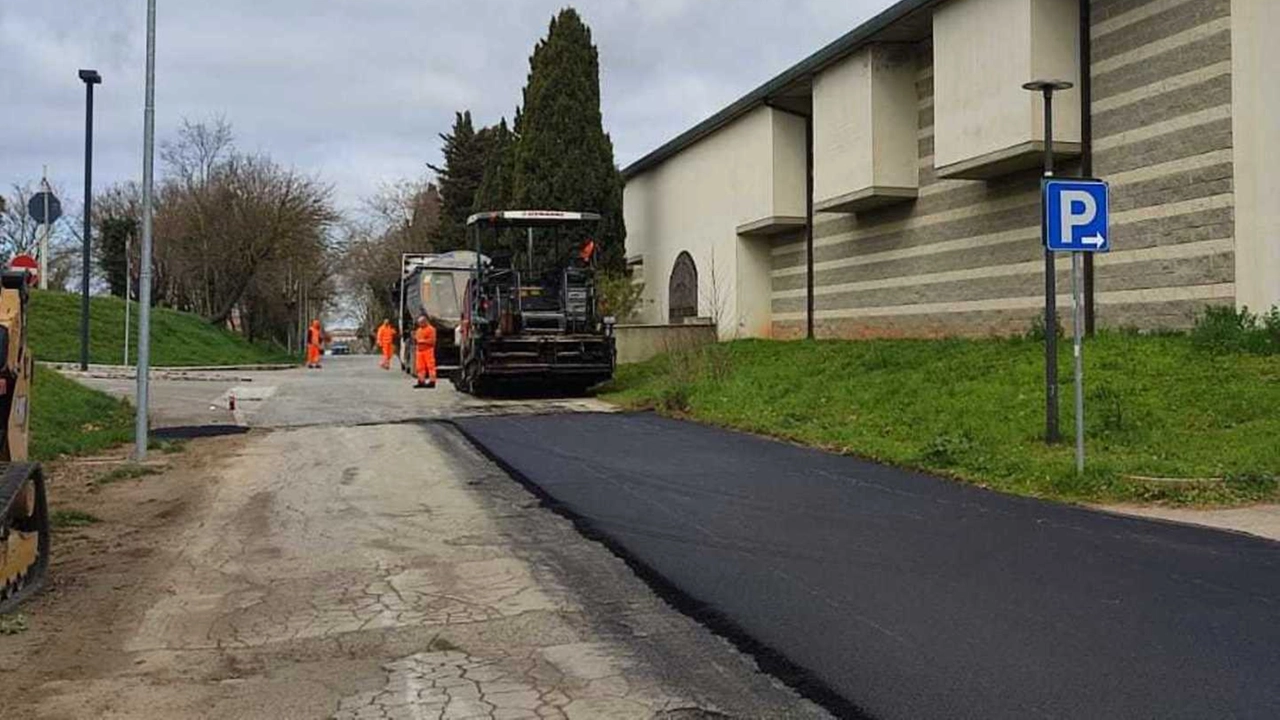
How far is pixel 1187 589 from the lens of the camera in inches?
273

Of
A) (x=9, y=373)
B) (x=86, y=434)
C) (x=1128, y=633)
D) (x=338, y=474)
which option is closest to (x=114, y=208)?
(x=86, y=434)

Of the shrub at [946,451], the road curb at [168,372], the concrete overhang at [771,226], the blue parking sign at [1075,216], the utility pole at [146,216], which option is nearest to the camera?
the blue parking sign at [1075,216]

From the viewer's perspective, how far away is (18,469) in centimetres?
723

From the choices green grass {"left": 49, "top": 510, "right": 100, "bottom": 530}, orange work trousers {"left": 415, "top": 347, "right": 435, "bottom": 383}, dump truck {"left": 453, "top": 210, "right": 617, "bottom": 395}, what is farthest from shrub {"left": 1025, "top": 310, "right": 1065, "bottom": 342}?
green grass {"left": 49, "top": 510, "right": 100, "bottom": 530}

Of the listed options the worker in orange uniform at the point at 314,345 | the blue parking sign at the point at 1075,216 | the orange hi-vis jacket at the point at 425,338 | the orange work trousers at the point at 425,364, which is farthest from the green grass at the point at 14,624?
the worker in orange uniform at the point at 314,345

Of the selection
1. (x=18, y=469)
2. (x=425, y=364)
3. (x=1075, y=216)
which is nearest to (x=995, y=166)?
(x=1075, y=216)

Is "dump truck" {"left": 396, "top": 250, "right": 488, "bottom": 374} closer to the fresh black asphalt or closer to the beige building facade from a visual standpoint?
the beige building facade

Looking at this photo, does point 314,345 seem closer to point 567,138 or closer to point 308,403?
point 567,138

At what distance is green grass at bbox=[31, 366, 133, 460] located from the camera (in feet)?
Answer: 47.6

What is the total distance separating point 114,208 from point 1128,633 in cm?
6906

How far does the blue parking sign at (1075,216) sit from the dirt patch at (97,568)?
810 cm

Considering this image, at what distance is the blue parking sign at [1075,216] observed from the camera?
11.2 m

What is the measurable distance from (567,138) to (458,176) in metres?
32.9

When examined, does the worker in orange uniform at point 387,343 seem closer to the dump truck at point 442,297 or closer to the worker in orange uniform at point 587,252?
the dump truck at point 442,297
